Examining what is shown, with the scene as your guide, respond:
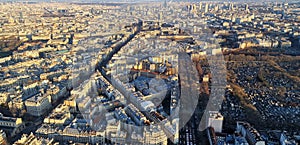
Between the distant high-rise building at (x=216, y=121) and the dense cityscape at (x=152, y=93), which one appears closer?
the dense cityscape at (x=152, y=93)

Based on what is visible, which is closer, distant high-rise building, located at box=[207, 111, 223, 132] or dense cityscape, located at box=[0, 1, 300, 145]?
dense cityscape, located at box=[0, 1, 300, 145]

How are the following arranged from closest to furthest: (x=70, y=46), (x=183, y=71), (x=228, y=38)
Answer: (x=183, y=71) < (x=70, y=46) < (x=228, y=38)

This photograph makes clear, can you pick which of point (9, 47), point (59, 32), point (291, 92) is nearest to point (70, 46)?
point (9, 47)

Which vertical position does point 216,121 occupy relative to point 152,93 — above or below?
below

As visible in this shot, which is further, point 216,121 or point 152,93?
point 152,93

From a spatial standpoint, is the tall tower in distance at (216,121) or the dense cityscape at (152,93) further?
the tall tower in distance at (216,121)

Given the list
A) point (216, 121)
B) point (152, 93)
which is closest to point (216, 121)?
point (216, 121)

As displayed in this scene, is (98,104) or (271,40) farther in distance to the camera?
(271,40)

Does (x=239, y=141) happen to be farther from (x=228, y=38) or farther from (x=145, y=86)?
(x=228, y=38)

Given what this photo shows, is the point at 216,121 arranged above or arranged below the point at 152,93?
below

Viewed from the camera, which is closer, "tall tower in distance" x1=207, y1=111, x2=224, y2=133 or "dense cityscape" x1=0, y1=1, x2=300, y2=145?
"dense cityscape" x1=0, y1=1, x2=300, y2=145

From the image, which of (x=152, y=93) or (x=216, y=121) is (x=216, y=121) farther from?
(x=152, y=93)
